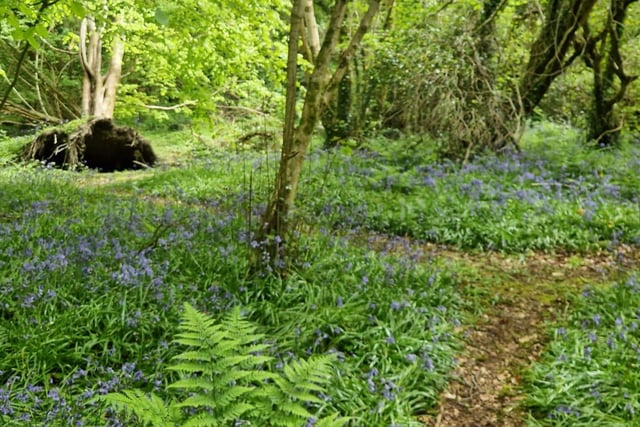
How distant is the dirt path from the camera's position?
11.0 feet

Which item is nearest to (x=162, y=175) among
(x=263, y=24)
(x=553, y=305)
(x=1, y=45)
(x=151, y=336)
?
(x=263, y=24)

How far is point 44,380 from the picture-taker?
290cm

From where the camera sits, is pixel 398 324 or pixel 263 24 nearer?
pixel 398 324

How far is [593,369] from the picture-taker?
3.48 meters

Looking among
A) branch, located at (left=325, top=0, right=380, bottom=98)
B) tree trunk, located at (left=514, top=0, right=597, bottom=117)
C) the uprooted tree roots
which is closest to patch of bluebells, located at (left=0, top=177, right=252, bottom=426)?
branch, located at (left=325, top=0, right=380, bottom=98)

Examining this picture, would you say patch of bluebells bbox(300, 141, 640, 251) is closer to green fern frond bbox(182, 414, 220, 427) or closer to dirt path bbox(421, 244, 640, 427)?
dirt path bbox(421, 244, 640, 427)

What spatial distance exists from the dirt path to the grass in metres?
0.16

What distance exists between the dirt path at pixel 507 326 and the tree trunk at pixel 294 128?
71.5 inches

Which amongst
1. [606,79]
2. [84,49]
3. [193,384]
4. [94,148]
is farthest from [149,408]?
[84,49]

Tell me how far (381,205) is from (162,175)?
16.1 ft

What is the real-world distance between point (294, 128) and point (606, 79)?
9934mm

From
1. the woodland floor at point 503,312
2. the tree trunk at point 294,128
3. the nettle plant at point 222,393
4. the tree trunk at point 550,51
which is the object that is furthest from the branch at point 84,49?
the nettle plant at point 222,393

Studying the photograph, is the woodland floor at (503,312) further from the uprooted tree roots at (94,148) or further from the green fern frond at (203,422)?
the uprooted tree roots at (94,148)

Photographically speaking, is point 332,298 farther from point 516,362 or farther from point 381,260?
point 516,362
